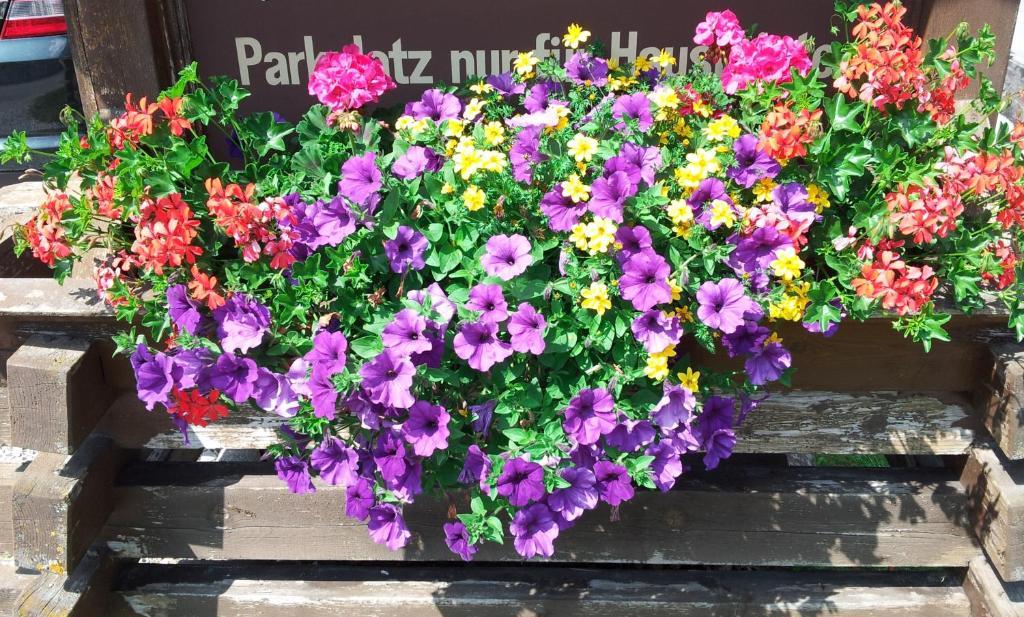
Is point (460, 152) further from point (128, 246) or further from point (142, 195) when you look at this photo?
point (128, 246)

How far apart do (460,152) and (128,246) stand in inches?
31.1

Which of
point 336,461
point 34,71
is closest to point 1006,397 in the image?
point 336,461

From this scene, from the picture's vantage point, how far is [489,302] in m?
1.60

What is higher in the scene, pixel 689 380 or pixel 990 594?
pixel 689 380

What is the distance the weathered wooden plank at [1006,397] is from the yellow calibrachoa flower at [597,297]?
102 cm

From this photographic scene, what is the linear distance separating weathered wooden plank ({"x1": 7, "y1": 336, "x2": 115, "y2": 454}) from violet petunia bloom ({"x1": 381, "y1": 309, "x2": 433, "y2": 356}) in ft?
2.77

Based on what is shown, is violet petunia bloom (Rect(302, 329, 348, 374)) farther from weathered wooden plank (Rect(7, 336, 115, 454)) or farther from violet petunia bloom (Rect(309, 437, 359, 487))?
weathered wooden plank (Rect(7, 336, 115, 454))

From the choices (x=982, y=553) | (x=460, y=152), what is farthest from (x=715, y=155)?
(x=982, y=553)

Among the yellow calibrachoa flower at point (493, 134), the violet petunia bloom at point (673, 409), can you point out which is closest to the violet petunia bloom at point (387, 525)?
the violet petunia bloom at point (673, 409)

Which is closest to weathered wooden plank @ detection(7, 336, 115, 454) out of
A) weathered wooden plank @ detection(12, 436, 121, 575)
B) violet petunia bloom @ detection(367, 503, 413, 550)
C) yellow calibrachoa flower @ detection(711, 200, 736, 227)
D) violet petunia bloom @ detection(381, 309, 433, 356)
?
weathered wooden plank @ detection(12, 436, 121, 575)

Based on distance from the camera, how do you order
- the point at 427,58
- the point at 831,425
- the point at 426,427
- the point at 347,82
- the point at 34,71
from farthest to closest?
the point at 34,71 < the point at 427,58 < the point at 831,425 < the point at 347,82 < the point at 426,427

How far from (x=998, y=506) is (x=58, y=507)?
223 cm

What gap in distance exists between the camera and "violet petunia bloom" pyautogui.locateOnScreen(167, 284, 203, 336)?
5.58 ft

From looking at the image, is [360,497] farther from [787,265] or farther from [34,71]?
[34,71]
